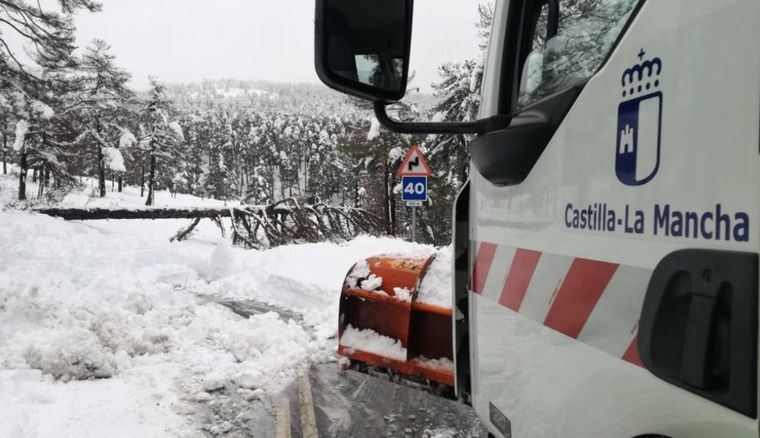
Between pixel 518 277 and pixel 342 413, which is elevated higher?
pixel 518 277

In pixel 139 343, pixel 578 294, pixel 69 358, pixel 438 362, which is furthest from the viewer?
pixel 139 343

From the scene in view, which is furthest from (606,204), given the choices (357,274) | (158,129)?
(158,129)

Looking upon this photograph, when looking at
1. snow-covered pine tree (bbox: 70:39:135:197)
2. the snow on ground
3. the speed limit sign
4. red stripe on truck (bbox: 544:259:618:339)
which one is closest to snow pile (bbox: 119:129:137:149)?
snow-covered pine tree (bbox: 70:39:135:197)

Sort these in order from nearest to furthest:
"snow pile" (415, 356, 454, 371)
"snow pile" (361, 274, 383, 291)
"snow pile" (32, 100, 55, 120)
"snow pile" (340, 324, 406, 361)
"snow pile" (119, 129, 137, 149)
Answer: "snow pile" (415, 356, 454, 371) → "snow pile" (340, 324, 406, 361) → "snow pile" (361, 274, 383, 291) → "snow pile" (32, 100, 55, 120) → "snow pile" (119, 129, 137, 149)

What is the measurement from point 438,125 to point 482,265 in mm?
598

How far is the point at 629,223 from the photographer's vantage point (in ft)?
3.74

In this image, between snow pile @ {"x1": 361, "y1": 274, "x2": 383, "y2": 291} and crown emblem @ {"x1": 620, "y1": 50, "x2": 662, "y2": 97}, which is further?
snow pile @ {"x1": 361, "y1": 274, "x2": 383, "y2": 291}

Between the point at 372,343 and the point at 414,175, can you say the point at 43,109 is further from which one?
the point at 372,343

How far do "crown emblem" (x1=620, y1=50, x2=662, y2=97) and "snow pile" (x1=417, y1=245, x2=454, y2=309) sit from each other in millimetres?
1926

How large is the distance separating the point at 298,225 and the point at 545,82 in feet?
52.5

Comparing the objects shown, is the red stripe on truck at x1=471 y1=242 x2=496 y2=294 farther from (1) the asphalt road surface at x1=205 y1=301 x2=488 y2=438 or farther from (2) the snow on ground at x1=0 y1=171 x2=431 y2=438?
(2) the snow on ground at x1=0 y1=171 x2=431 y2=438

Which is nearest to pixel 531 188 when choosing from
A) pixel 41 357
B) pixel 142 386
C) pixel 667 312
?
pixel 667 312

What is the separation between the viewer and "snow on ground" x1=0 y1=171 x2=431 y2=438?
13.9 feet

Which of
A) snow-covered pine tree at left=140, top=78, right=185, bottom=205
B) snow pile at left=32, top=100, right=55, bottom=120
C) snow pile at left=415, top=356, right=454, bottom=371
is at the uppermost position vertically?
snow-covered pine tree at left=140, top=78, right=185, bottom=205
